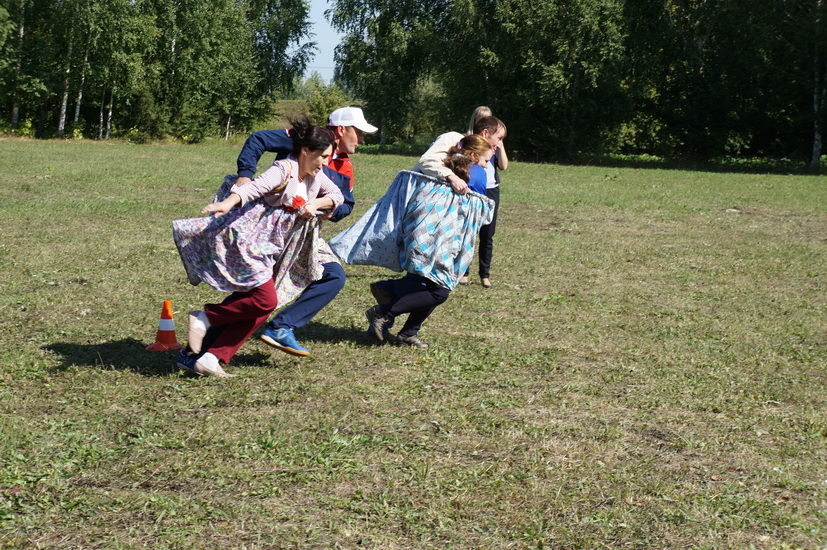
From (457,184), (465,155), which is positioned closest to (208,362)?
(457,184)

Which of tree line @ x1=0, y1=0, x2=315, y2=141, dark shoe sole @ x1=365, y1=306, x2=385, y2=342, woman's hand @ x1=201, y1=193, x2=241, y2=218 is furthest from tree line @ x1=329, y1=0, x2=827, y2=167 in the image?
woman's hand @ x1=201, y1=193, x2=241, y2=218

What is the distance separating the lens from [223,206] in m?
5.43

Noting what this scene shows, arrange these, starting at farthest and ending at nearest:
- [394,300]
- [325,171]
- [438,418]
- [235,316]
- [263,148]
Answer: [394,300]
[325,171]
[263,148]
[235,316]
[438,418]

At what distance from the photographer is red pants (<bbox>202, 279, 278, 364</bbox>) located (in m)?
5.79

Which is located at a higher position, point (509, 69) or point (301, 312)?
point (509, 69)

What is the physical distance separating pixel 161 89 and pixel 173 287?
4119 centimetres

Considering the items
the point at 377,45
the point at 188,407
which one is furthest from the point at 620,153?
the point at 188,407

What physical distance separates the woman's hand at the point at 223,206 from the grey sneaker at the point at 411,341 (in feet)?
6.55

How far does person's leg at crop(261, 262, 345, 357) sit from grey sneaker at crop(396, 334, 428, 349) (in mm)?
794

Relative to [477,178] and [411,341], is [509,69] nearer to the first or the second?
[477,178]

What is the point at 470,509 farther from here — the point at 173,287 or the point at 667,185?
the point at 667,185

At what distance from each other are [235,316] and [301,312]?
649 millimetres

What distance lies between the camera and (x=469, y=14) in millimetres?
40875

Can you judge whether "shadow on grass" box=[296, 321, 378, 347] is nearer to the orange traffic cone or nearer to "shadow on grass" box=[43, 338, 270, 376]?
"shadow on grass" box=[43, 338, 270, 376]
